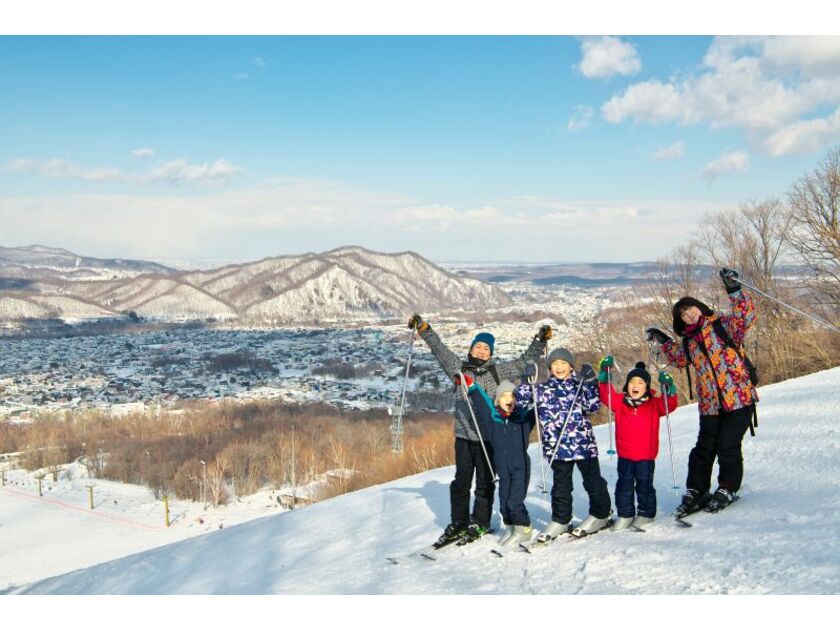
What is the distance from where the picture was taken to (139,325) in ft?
532

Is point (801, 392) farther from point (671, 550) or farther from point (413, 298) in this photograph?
point (413, 298)

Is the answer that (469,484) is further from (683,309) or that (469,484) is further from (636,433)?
(683,309)

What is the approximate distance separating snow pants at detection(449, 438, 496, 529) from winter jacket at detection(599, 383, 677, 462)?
105 centimetres

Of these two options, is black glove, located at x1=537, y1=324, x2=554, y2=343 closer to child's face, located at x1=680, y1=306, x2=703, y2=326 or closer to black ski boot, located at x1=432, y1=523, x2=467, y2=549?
child's face, located at x1=680, y1=306, x2=703, y2=326

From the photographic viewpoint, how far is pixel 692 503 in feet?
16.8

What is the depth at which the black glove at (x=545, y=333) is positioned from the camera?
5.13m

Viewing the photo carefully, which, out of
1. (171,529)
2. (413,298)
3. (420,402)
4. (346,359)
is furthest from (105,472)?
(413,298)

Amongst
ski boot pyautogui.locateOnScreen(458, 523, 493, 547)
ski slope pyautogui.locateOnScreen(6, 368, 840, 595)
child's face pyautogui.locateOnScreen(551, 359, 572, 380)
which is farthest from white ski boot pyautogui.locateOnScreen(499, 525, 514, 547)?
child's face pyautogui.locateOnScreen(551, 359, 572, 380)

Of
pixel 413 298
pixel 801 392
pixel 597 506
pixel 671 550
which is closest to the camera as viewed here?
pixel 671 550

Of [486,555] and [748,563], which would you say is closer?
[748,563]

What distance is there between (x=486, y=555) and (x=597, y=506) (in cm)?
93

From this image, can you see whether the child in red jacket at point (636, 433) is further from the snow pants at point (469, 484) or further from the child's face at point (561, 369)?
the snow pants at point (469, 484)

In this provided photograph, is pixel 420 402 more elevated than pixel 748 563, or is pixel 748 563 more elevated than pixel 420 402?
pixel 748 563

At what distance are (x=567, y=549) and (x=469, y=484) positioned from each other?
101 centimetres
